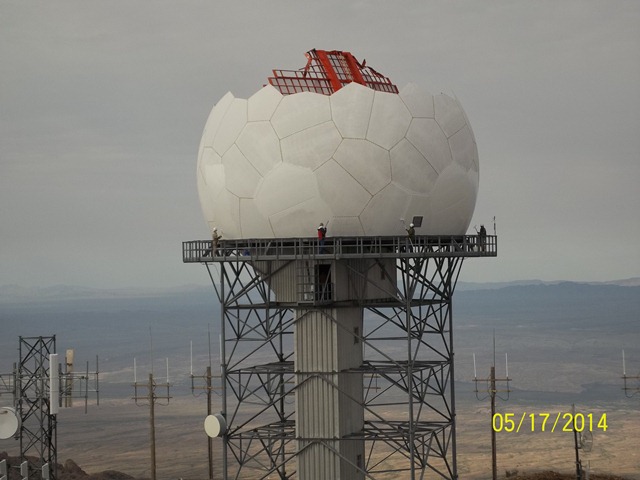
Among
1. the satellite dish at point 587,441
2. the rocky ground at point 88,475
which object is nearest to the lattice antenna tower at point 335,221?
the satellite dish at point 587,441

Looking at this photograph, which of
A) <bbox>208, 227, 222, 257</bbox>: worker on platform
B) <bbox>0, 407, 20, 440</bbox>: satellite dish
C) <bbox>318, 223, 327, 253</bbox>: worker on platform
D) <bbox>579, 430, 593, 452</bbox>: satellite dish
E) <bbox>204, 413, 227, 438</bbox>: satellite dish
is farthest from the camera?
<bbox>0, 407, 20, 440</bbox>: satellite dish

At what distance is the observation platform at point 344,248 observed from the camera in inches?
1654

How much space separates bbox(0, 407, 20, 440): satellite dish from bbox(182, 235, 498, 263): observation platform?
30.0 feet

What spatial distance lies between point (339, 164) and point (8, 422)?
16.8 metres

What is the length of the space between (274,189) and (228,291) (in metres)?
6.04

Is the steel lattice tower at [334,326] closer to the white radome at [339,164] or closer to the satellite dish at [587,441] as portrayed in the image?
the white radome at [339,164]

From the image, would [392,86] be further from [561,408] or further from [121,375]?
[121,375]

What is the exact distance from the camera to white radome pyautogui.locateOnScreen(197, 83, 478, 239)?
41.9 metres

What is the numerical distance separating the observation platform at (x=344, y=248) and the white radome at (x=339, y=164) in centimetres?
33

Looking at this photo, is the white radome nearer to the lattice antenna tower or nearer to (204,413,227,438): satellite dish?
the lattice antenna tower

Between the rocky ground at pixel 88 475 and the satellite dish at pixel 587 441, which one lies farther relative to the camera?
the rocky ground at pixel 88 475

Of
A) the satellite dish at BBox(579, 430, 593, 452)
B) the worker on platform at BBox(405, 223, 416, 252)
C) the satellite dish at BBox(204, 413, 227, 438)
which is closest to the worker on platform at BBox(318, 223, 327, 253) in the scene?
the worker on platform at BBox(405, 223, 416, 252)

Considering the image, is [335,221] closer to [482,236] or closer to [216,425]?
[482,236]

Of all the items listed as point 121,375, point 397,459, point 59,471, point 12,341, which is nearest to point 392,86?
point 59,471
